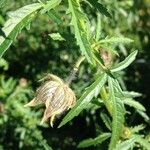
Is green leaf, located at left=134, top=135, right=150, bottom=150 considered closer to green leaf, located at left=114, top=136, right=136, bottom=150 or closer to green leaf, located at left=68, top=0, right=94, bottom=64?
green leaf, located at left=114, top=136, right=136, bottom=150

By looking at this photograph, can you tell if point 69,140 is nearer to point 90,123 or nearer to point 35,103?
point 90,123

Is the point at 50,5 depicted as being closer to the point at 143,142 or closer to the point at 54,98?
the point at 54,98

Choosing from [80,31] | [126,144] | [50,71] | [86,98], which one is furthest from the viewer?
[50,71]

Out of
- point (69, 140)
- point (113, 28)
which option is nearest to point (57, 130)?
point (69, 140)

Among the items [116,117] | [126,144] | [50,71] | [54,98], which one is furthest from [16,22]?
[50,71]

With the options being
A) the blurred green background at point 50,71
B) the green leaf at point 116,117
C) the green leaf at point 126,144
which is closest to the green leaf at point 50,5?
the green leaf at point 116,117

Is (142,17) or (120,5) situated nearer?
(120,5)
